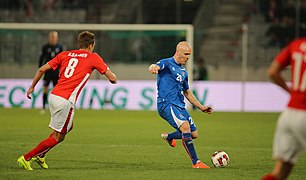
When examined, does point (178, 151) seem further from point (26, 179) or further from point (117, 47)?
point (117, 47)

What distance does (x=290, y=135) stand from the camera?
6781 millimetres

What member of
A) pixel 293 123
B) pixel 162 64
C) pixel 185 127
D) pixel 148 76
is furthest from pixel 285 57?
pixel 148 76

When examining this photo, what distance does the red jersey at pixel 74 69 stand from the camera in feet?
32.9

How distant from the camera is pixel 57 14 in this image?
30.0m

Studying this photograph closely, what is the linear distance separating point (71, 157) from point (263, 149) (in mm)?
3928

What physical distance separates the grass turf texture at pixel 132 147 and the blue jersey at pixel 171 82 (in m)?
0.98

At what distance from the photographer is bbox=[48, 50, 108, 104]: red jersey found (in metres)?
10.0

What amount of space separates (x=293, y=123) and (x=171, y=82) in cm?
434

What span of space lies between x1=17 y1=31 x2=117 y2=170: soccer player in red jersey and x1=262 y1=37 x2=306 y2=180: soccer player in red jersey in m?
3.53

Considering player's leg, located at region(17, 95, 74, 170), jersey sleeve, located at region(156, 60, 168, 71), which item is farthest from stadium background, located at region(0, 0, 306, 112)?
player's leg, located at region(17, 95, 74, 170)

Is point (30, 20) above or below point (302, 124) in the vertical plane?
below

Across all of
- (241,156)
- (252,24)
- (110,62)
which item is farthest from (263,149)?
(252,24)

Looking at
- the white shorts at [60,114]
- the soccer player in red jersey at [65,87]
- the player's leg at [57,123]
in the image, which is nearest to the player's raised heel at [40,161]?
the soccer player in red jersey at [65,87]

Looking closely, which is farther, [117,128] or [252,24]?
[252,24]
